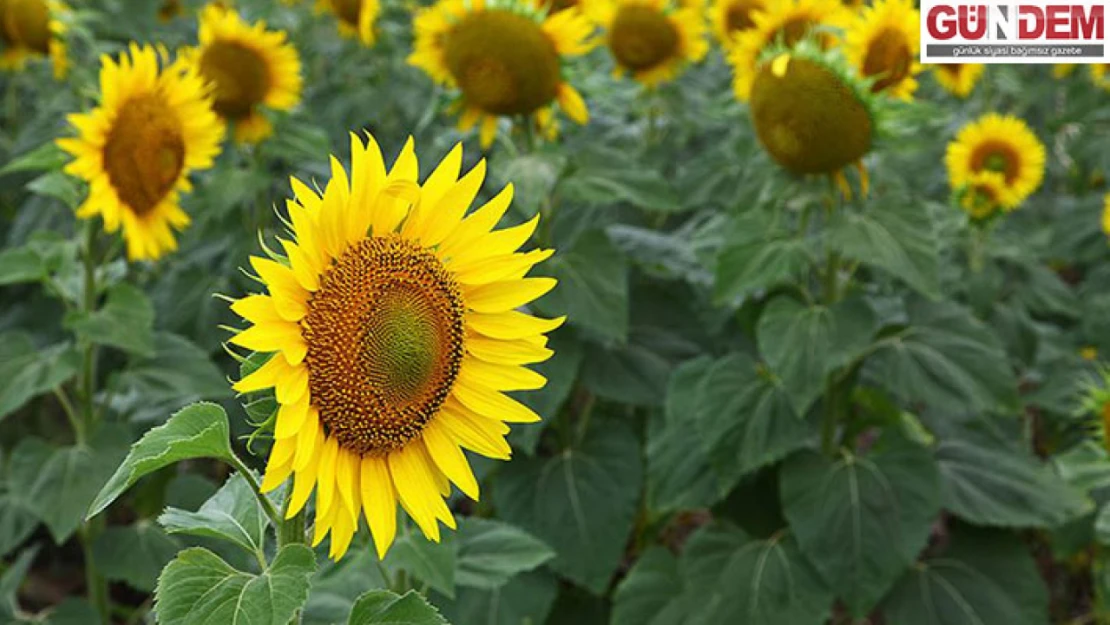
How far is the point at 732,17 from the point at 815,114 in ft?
5.51

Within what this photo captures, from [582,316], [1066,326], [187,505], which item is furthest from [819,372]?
[1066,326]

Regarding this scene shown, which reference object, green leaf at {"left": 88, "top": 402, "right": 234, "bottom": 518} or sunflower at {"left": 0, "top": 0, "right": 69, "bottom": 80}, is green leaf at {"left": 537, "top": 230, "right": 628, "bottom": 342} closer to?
green leaf at {"left": 88, "top": 402, "right": 234, "bottom": 518}

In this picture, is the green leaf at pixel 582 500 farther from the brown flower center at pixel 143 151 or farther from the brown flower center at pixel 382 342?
the brown flower center at pixel 382 342

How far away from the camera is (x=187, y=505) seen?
2.46 meters

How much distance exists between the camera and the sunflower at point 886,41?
262 centimetres

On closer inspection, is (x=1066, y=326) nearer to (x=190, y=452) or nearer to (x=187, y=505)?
(x=187, y=505)

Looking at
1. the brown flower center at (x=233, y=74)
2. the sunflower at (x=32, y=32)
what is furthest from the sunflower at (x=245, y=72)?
the sunflower at (x=32, y=32)

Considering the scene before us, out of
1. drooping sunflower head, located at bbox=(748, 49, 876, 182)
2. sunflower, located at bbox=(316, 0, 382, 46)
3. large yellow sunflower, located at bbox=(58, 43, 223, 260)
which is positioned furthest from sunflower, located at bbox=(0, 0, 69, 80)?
drooping sunflower head, located at bbox=(748, 49, 876, 182)

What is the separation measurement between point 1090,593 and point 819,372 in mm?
1428

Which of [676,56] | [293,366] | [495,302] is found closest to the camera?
[293,366]

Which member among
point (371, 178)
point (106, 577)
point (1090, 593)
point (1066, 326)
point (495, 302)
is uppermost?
point (371, 178)

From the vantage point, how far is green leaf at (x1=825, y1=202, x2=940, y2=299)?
2.28m

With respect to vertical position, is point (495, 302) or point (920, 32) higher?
point (920, 32)

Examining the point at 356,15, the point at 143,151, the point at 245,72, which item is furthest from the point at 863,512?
the point at 356,15
